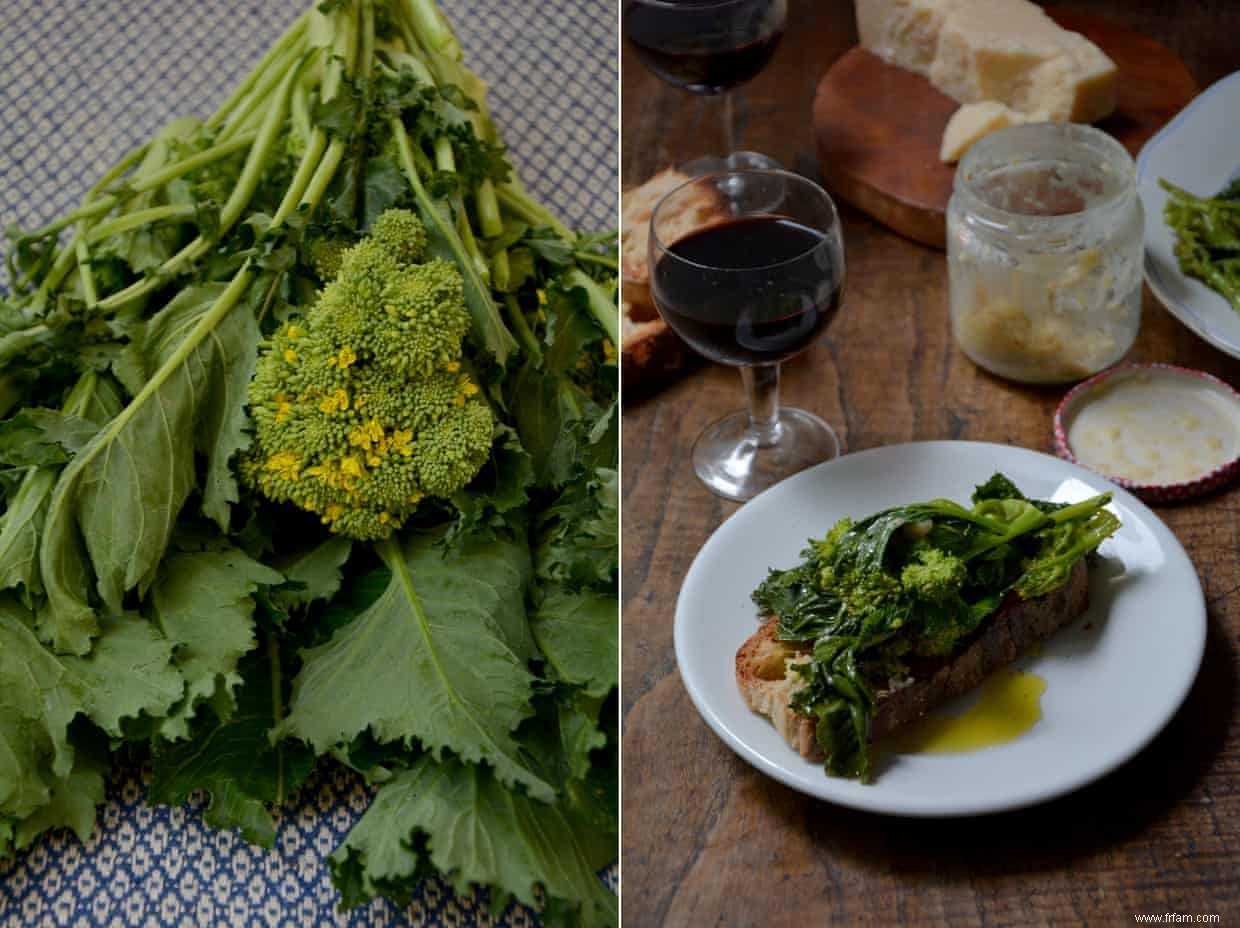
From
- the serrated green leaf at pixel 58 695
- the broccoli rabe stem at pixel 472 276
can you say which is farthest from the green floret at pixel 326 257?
the serrated green leaf at pixel 58 695

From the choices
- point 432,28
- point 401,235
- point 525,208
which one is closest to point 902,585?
point 401,235

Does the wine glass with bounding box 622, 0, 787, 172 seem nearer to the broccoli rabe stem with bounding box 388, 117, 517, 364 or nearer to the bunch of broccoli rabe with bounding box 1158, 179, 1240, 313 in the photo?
the broccoli rabe stem with bounding box 388, 117, 517, 364

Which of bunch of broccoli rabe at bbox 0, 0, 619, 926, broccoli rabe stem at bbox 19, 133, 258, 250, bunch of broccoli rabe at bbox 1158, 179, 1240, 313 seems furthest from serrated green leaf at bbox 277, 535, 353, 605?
bunch of broccoli rabe at bbox 1158, 179, 1240, 313

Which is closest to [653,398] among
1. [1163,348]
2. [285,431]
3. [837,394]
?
[837,394]

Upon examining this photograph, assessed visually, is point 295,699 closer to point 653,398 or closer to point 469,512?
point 469,512

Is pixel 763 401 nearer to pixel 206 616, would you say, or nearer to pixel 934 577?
pixel 934 577
